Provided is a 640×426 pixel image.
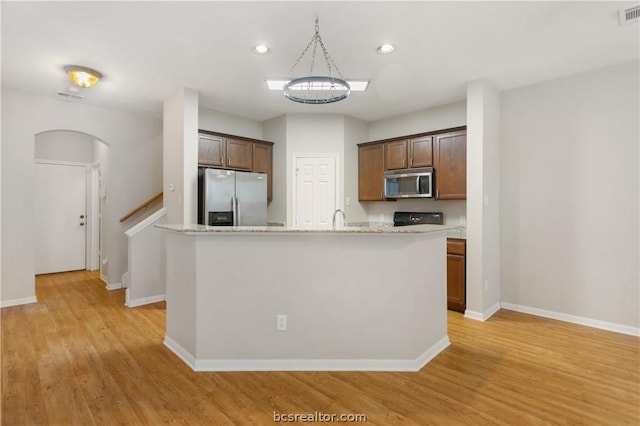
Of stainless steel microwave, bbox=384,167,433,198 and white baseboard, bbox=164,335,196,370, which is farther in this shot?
stainless steel microwave, bbox=384,167,433,198

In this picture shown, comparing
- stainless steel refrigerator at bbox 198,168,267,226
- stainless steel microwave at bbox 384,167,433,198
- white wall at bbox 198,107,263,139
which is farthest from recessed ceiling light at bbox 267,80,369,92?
white wall at bbox 198,107,263,139

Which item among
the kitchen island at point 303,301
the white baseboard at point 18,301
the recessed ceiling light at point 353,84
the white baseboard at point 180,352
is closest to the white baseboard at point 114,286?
the white baseboard at point 18,301

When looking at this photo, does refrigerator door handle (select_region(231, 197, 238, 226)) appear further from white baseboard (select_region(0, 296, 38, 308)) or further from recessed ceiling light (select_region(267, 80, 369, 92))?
white baseboard (select_region(0, 296, 38, 308))

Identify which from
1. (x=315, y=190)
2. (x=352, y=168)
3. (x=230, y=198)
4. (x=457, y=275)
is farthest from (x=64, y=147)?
(x=457, y=275)

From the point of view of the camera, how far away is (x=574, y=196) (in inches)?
141

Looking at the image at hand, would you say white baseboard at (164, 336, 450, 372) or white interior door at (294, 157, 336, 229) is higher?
white interior door at (294, 157, 336, 229)

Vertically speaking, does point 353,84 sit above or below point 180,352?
above

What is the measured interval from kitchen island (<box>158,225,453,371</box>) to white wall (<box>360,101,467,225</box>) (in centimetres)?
244

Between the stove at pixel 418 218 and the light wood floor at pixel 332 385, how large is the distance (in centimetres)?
177

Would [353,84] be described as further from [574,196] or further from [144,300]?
[144,300]

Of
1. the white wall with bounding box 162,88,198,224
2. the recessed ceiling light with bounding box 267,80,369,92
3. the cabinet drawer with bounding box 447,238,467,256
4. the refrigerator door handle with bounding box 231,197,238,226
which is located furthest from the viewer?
the refrigerator door handle with bounding box 231,197,238,226

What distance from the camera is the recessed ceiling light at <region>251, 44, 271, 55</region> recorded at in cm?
303

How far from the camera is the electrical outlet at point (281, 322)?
2514 millimetres

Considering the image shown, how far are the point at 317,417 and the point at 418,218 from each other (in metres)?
3.46
